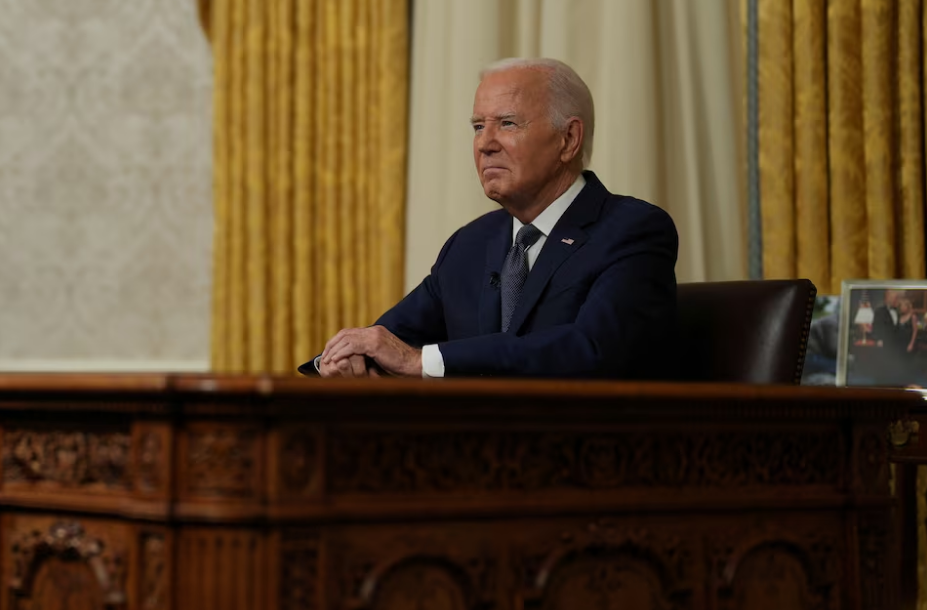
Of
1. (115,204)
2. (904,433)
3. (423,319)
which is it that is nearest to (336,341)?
(423,319)

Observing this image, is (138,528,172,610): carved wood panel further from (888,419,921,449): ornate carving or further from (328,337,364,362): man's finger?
(888,419,921,449): ornate carving

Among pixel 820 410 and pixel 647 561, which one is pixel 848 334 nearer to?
pixel 820 410

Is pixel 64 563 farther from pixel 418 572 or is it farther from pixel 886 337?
pixel 886 337

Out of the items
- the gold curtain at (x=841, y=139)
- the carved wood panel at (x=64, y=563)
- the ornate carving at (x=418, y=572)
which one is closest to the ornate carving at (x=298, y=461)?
the ornate carving at (x=418, y=572)

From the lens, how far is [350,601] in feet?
5.73

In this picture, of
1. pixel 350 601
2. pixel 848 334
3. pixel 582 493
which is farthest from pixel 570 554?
pixel 848 334

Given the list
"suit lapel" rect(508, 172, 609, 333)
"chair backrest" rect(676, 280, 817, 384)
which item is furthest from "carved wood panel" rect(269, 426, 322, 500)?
"chair backrest" rect(676, 280, 817, 384)

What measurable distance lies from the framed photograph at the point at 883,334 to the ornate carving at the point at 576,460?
62.6 inches

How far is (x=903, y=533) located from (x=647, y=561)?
86.0 inches

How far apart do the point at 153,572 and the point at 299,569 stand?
209 mm

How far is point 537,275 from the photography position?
2961mm

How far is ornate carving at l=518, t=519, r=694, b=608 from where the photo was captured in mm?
1896

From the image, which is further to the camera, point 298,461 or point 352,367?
point 352,367

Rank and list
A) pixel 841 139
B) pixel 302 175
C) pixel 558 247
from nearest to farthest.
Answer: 1. pixel 558 247
2. pixel 841 139
3. pixel 302 175
